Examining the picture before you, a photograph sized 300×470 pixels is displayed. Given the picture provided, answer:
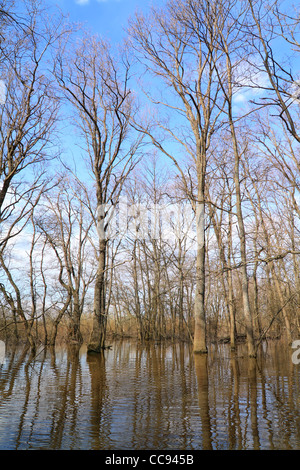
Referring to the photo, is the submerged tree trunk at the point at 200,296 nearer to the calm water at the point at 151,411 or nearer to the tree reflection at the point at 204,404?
the tree reflection at the point at 204,404

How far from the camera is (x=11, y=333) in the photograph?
65.8 ft

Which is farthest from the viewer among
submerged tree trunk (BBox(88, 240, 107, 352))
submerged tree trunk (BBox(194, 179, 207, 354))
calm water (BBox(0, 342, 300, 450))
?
submerged tree trunk (BBox(88, 240, 107, 352))

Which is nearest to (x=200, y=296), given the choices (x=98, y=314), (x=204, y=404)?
(x=98, y=314)

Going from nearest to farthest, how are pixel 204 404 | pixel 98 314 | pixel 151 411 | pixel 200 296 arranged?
pixel 151 411 < pixel 204 404 < pixel 200 296 < pixel 98 314

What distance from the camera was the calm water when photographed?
320 centimetres

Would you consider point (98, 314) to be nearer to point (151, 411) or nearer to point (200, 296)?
point (200, 296)

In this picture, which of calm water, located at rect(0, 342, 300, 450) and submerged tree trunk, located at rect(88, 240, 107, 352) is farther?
submerged tree trunk, located at rect(88, 240, 107, 352)

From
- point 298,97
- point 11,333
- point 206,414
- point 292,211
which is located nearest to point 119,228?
point 11,333

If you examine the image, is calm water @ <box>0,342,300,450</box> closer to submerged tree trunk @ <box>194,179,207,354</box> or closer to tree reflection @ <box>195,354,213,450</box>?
tree reflection @ <box>195,354,213,450</box>

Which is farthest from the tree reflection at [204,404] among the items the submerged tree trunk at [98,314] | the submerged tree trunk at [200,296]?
the submerged tree trunk at [98,314]

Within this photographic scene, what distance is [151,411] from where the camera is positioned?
14.4 feet

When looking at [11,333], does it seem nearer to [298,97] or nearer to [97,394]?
[97,394]

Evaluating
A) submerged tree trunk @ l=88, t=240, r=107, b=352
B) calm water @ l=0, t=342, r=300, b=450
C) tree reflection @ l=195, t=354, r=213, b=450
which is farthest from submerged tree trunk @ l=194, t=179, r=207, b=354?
calm water @ l=0, t=342, r=300, b=450
